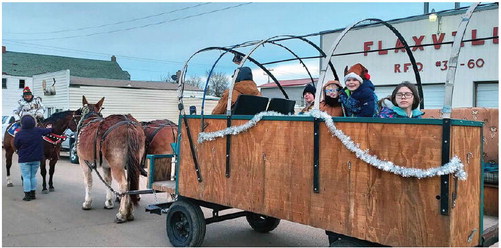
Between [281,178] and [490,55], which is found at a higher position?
[490,55]

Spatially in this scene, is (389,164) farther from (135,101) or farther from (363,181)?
(135,101)

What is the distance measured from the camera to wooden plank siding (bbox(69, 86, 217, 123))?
75.5 feet

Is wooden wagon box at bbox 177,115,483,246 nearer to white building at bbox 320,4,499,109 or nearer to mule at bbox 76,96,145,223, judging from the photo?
mule at bbox 76,96,145,223

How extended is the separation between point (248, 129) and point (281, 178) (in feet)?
2.05

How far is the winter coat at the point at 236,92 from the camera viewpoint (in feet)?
16.8

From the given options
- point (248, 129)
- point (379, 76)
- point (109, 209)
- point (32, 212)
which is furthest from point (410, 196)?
point (379, 76)

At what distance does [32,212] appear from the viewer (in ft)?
23.8

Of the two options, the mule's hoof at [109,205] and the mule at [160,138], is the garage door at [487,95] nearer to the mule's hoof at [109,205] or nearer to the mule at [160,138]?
the mule at [160,138]

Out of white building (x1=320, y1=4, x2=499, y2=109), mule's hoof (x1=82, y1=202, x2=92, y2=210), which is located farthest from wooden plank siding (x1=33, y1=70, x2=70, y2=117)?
mule's hoof (x1=82, y1=202, x2=92, y2=210)

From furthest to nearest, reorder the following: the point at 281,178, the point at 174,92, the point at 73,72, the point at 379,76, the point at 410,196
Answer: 1. the point at 73,72
2. the point at 174,92
3. the point at 379,76
4. the point at 281,178
5. the point at 410,196

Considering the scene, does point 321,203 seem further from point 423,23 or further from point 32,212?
point 423,23

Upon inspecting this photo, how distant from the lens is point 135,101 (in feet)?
80.8

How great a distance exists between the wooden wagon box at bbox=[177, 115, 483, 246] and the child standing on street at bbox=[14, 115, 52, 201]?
539cm

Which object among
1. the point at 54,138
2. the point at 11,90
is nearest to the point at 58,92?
the point at 54,138
